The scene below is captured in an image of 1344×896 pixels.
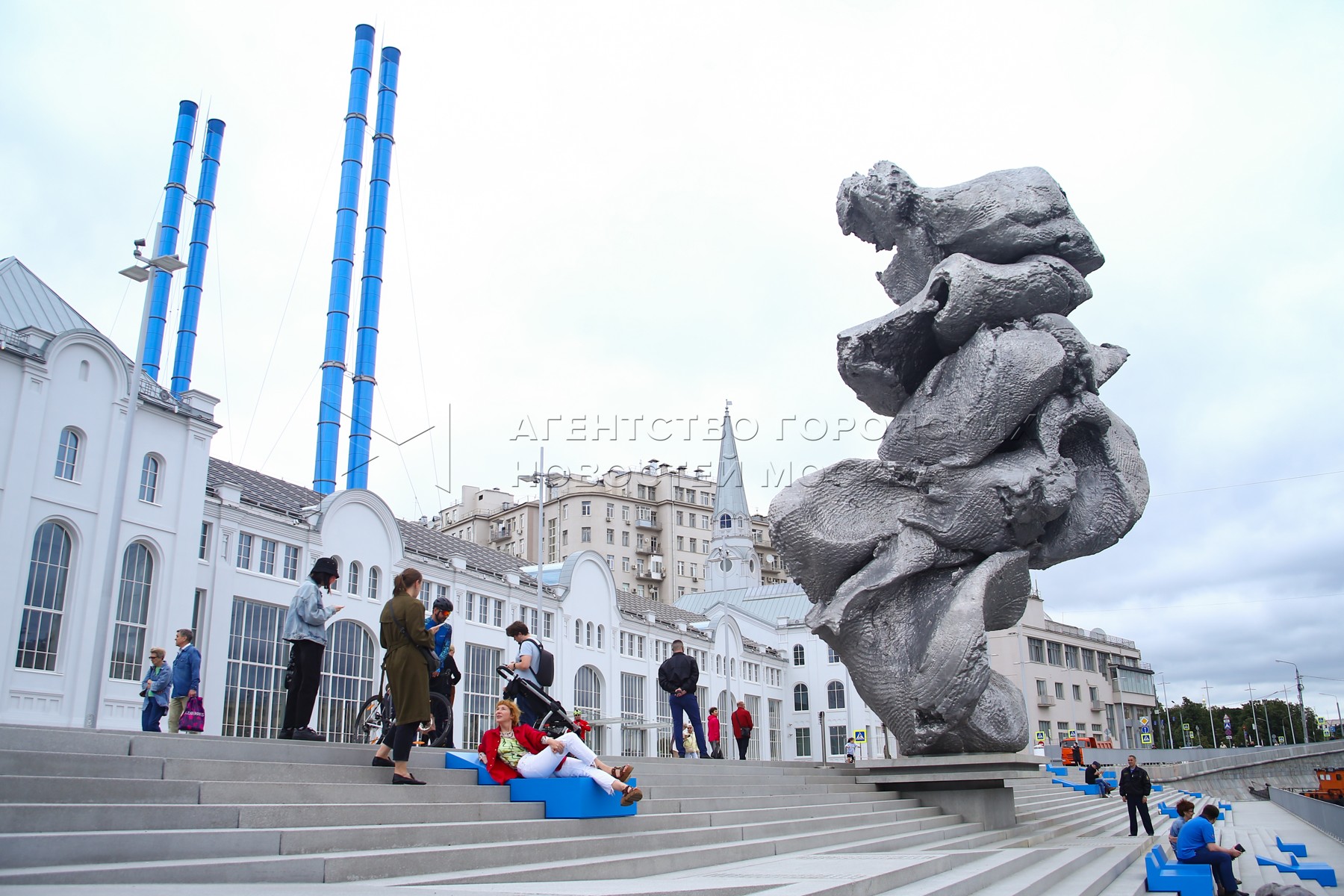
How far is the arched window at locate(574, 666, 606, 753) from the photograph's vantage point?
39.7 meters

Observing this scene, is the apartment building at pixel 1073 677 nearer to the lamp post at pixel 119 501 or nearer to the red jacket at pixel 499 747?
the lamp post at pixel 119 501

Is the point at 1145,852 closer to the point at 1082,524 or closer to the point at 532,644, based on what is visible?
the point at 1082,524

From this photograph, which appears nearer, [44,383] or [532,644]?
[532,644]

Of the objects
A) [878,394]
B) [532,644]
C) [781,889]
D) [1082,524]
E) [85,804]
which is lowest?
[781,889]

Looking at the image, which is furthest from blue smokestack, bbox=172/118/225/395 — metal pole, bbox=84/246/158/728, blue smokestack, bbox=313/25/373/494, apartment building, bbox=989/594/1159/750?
apartment building, bbox=989/594/1159/750

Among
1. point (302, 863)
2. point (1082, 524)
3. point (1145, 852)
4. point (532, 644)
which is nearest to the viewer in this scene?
point (302, 863)

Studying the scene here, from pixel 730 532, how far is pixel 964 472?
70288 millimetres

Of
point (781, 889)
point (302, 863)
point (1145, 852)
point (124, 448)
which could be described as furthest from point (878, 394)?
point (124, 448)

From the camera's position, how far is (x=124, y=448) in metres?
17.4

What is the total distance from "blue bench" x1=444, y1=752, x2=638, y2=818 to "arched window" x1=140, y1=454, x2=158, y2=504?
2049 centimetres

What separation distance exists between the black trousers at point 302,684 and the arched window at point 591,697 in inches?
1225

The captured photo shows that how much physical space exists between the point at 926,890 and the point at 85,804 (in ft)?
14.8

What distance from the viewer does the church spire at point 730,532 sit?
8069cm

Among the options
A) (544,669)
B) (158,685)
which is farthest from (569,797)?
(158,685)
